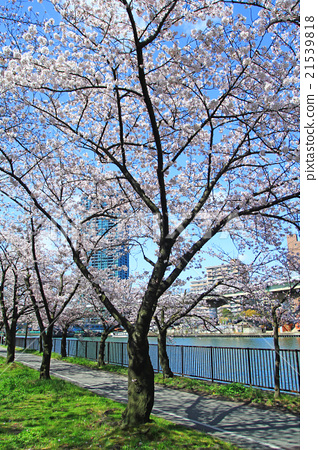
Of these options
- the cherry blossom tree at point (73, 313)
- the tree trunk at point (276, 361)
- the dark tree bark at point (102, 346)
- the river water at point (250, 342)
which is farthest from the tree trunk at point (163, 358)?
the cherry blossom tree at point (73, 313)

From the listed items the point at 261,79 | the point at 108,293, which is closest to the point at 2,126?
the point at 261,79

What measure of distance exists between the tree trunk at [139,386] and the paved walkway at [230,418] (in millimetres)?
1558

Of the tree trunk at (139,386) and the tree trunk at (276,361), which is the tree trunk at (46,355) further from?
the tree trunk at (276,361)

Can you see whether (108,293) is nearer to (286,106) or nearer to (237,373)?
(237,373)

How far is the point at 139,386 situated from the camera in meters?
5.55

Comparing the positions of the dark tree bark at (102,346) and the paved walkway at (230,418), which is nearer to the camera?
the paved walkway at (230,418)

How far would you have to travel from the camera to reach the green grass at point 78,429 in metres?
4.74

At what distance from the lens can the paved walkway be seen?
560 centimetres

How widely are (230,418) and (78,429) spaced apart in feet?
11.7

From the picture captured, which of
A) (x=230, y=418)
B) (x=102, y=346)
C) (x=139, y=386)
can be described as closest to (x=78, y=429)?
(x=139, y=386)

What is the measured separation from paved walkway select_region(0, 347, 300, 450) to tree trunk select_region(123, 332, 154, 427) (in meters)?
1.56

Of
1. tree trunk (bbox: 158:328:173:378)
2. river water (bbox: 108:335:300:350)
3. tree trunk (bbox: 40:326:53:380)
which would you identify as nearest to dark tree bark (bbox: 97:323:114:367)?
river water (bbox: 108:335:300:350)
